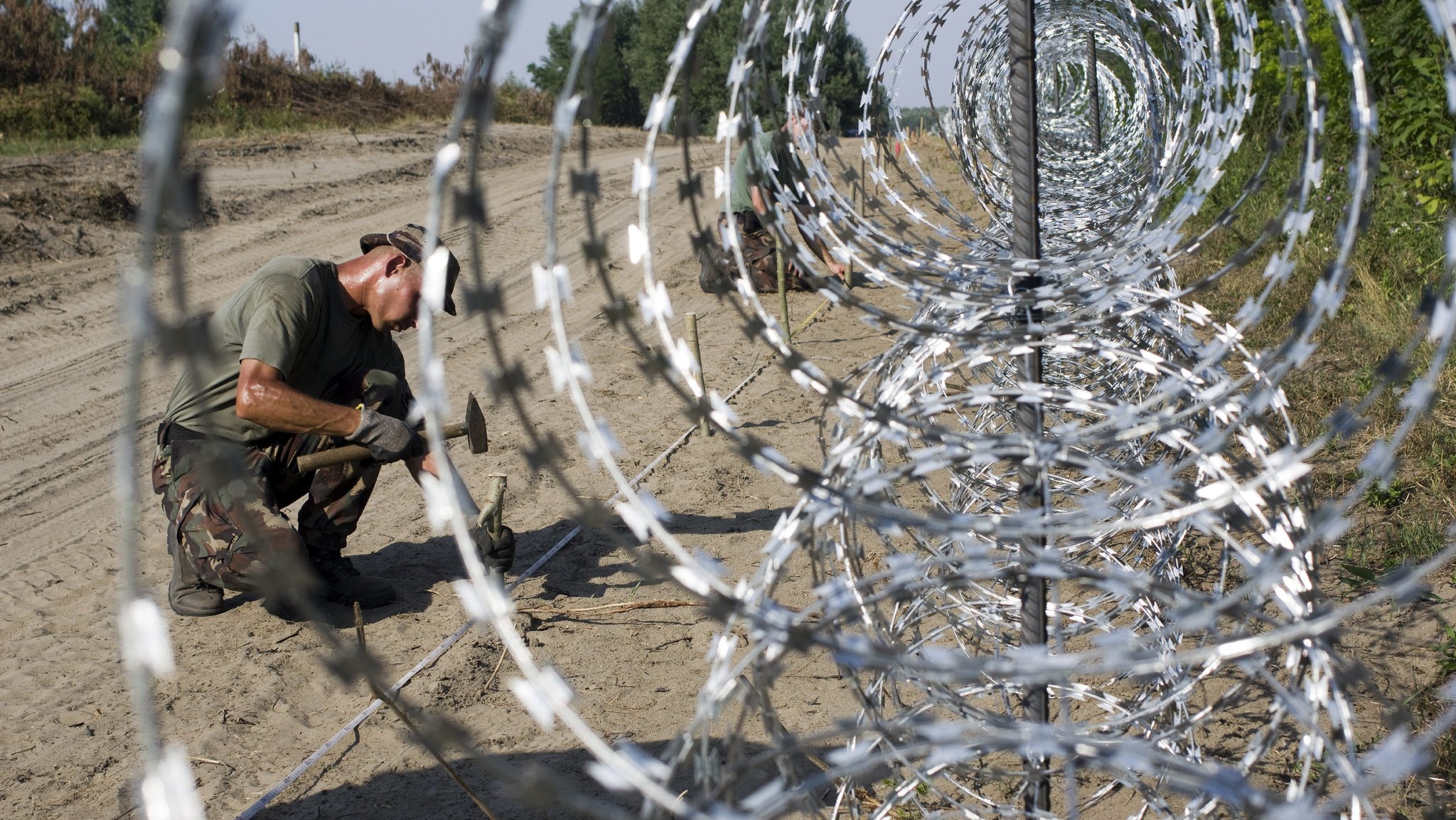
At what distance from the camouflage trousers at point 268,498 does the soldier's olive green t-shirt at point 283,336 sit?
10 centimetres

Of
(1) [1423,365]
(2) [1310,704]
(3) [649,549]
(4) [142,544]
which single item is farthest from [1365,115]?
(4) [142,544]

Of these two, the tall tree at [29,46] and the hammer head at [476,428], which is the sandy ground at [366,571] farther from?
the tall tree at [29,46]

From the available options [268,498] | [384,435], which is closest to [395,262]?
[384,435]

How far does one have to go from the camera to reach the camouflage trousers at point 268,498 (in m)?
4.42

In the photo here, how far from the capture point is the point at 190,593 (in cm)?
462

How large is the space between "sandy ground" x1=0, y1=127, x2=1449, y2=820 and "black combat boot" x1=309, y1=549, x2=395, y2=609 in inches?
3.0

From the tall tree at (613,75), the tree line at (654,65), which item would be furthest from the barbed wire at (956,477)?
the tall tree at (613,75)

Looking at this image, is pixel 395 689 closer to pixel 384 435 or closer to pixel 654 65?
pixel 384 435

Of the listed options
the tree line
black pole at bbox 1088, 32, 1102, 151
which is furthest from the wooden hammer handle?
the tree line

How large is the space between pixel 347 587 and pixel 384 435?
725 millimetres

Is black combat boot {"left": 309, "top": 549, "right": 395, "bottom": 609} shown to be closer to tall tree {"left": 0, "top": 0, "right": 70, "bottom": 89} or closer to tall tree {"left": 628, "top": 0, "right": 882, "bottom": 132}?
tall tree {"left": 0, "top": 0, "right": 70, "bottom": 89}

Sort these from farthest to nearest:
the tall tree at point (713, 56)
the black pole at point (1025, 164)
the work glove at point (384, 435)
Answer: the tall tree at point (713, 56) → the work glove at point (384, 435) → the black pole at point (1025, 164)

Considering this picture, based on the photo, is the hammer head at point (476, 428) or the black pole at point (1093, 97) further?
the black pole at point (1093, 97)

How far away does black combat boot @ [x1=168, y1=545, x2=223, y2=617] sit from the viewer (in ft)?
15.1
